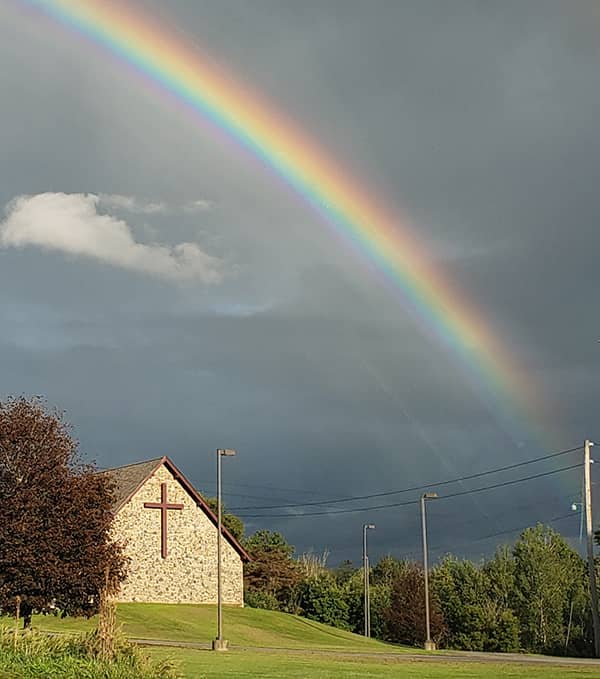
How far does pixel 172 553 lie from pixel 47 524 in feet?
134

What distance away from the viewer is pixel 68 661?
65.3 ft

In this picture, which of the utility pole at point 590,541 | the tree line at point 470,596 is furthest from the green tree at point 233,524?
the utility pole at point 590,541

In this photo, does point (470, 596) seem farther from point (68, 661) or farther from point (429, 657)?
point (68, 661)

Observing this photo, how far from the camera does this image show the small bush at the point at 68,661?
63.1 feet

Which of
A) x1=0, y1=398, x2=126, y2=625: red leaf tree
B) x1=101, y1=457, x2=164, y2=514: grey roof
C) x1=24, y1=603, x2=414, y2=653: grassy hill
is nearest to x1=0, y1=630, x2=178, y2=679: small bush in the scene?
x1=0, y1=398, x2=126, y2=625: red leaf tree

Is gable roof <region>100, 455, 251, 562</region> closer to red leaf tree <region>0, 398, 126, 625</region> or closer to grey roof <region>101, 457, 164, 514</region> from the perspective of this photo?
grey roof <region>101, 457, 164, 514</region>

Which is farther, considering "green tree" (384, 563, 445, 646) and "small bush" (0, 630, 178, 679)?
"green tree" (384, 563, 445, 646)

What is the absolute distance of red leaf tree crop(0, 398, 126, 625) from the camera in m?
32.7

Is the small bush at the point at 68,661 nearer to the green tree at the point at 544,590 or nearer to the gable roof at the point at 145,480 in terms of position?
the gable roof at the point at 145,480

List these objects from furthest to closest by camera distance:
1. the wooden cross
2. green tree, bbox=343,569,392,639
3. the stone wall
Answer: green tree, bbox=343,569,392,639 < the wooden cross < the stone wall

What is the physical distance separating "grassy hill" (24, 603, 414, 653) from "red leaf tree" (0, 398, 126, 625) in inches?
647

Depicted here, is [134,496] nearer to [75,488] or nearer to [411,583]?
[411,583]

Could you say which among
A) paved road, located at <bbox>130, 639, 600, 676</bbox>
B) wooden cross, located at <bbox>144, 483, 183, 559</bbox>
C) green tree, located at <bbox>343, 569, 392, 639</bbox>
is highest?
wooden cross, located at <bbox>144, 483, 183, 559</bbox>

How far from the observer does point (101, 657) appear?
67.6 ft
